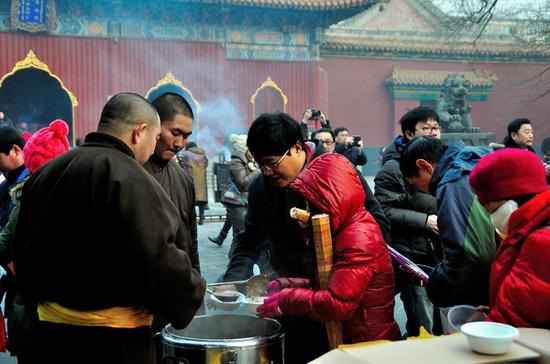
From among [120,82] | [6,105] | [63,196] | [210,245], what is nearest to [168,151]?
[63,196]

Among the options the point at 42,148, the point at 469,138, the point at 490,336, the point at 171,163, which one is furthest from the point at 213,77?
the point at 490,336

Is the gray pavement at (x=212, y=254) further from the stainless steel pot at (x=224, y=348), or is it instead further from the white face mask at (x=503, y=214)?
the white face mask at (x=503, y=214)

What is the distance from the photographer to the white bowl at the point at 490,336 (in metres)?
1.92

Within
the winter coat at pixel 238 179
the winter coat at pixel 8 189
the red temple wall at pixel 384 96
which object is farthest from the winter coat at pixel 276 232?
the red temple wall at pixel 384 96

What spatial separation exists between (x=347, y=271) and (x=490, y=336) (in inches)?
28.6

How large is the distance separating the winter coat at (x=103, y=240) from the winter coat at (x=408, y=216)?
2.32m

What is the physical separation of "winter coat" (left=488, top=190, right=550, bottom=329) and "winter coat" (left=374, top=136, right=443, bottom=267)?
2.00 meters

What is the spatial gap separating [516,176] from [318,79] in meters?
18.3

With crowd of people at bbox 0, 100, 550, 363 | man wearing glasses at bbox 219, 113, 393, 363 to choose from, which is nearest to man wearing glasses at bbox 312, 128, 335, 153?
crowd of people at bbox 0, 100, 550, 363

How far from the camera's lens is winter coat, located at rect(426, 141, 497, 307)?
275cm

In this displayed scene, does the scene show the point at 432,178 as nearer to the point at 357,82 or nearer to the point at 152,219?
the point at 152,219

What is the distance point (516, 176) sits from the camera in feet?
7.48

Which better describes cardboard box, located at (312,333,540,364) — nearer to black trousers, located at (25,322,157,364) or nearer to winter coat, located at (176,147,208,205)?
black trousers, located at (25,322,157,364)

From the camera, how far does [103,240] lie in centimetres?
213
